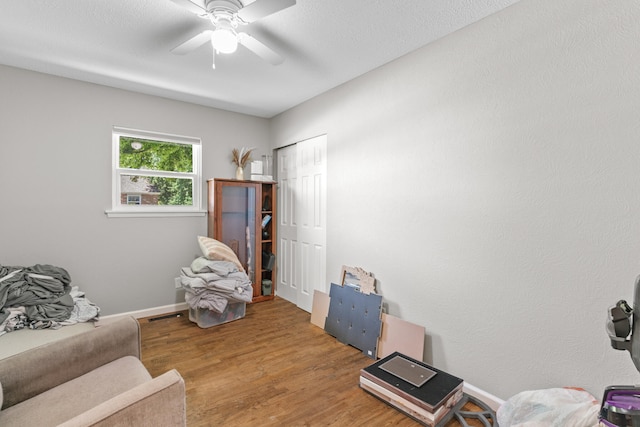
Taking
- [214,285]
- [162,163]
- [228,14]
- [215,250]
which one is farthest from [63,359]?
[162,163]

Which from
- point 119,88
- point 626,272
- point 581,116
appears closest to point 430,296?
point 626,272

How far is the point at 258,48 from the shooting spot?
6.60 feet

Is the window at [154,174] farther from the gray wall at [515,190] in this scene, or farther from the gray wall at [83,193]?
the gray wall at [515,190]

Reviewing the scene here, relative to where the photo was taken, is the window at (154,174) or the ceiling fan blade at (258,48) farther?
the window at (154,174)

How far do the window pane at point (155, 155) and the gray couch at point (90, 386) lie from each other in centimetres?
223

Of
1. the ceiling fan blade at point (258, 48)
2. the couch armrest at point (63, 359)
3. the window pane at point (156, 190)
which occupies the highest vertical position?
the ceiling fan blade at point (258, 48)

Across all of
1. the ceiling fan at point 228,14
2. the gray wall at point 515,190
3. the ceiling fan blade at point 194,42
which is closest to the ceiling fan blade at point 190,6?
the ceiling fan at point 228,14

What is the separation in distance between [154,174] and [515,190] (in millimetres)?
3526

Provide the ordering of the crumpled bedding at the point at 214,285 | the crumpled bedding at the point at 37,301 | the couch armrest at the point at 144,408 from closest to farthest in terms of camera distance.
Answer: the couch armrest at the point at 144,408, the crumpled bedding at the point at 37,301, the crumpled bedding at the point at 214,285

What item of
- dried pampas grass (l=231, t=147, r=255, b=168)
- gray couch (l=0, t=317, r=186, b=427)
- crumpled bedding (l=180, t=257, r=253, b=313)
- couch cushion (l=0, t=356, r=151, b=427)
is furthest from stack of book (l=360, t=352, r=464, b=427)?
dried pampas grass (l=231, t=147, r=255, b=168)

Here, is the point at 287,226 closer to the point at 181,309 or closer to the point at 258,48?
the point at 181,309

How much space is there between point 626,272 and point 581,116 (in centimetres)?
81

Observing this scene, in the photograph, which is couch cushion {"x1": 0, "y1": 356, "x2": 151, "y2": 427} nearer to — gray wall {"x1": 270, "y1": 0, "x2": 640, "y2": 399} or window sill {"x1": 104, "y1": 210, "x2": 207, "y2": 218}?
gray wall {"x1": 270, "y1": 0, "x2": 640, "y2": 399}

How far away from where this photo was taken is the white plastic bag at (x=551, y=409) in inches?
53.4
